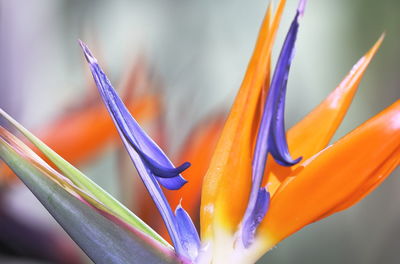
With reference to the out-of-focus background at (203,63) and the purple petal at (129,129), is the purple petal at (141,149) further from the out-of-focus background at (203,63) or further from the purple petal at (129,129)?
the out-of-focus background at (203,63)

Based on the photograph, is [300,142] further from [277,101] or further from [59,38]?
[59,38]

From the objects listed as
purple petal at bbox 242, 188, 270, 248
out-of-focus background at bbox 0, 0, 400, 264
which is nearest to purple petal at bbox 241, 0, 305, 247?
purple petal at bbox 242, 188, 270, 248

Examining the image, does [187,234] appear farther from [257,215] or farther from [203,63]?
[203,63]

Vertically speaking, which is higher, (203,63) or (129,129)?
(129,129)

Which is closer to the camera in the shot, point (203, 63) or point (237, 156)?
point (237, 156)

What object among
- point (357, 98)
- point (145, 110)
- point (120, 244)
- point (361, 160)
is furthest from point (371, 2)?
point (120, 244)

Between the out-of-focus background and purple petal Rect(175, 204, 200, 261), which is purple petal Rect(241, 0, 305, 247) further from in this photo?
the out-of-focus background

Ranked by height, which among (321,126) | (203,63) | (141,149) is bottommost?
(203,63)

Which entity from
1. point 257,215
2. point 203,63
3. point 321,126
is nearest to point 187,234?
point 257,215
